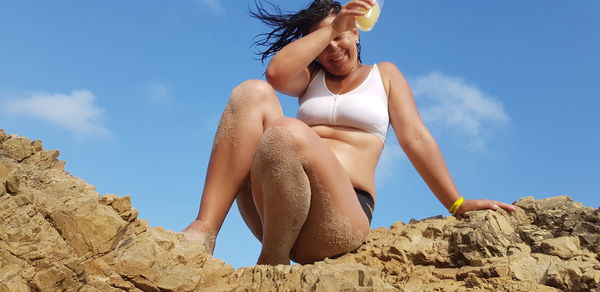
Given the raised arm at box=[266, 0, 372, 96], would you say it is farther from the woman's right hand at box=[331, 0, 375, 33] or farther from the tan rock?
the tan rock

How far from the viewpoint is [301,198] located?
2906mm

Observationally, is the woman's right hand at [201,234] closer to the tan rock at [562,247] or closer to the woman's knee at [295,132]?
the woman's knee at [295,132]

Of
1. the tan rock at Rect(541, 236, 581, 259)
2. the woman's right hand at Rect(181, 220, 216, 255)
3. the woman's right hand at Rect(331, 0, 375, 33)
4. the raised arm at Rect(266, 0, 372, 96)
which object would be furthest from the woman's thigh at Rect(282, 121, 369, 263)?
the tan rock at Rect(541, 236, 581, 259)

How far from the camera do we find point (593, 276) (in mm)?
2639

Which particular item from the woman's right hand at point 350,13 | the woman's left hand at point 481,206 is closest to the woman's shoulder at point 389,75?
the woman's right hand at point 350,13

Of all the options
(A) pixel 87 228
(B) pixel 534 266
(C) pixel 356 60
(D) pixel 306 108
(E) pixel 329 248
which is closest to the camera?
(A) pixel 87 228

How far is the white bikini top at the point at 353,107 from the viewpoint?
142 inches

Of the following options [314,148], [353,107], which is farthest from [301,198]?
[353,107]

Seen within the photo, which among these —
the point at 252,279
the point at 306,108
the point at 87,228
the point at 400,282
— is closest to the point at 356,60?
the point at 306,108

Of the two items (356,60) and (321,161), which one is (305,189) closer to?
(321,161)

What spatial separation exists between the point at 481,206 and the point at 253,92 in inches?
60.7

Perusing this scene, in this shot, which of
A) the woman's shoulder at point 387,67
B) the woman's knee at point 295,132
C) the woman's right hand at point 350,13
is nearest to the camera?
the woman's knee at point 295,132

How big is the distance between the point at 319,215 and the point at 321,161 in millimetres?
317

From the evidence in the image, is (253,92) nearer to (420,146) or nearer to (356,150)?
(356,150)
